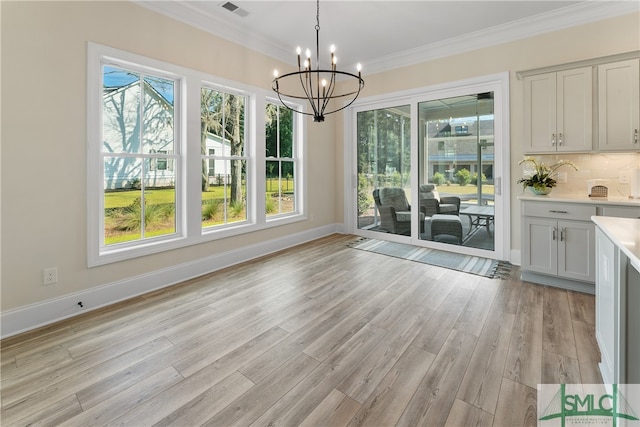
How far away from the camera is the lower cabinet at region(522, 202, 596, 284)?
311cm

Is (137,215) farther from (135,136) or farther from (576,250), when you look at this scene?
(576,250)

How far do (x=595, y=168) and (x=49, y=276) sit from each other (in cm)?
569

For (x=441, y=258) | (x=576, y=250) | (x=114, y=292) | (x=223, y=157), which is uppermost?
(x=223, y=157)

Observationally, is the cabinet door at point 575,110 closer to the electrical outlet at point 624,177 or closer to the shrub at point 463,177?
the electrical outlet at point 624,177

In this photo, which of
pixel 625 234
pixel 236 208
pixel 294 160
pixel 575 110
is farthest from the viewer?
pixel 294 160

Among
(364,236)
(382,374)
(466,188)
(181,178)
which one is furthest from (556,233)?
(181,178)

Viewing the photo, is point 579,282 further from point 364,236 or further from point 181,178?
point 181,178

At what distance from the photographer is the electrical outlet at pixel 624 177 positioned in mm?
3369

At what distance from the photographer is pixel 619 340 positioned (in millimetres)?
1472

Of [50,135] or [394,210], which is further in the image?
[394,210]

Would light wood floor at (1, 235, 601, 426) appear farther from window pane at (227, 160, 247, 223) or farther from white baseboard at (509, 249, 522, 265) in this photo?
window pane at (227, 160, 247, 223)

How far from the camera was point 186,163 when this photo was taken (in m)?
3.60

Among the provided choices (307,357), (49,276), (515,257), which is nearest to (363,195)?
(515,257)

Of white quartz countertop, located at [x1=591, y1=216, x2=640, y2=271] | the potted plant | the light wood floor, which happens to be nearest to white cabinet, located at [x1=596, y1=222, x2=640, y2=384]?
white quartz countertop, located at [x1=591, y1=216, x2=640, y2=271]
